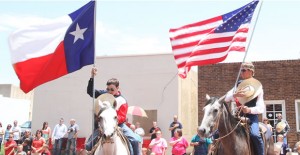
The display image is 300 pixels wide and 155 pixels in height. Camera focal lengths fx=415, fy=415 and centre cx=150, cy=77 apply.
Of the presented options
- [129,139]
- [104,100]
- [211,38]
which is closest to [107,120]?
[104,100]

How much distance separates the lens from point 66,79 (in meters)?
27.2

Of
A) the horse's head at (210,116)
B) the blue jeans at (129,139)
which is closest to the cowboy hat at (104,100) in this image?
the blue jeans at (129,139)

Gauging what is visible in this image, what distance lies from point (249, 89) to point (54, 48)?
4.59 metres

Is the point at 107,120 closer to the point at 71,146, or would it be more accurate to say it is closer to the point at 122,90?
the point at 71,146

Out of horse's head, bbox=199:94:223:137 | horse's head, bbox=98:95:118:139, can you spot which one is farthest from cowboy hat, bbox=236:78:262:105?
horse's head, bbox=98:95:118:139

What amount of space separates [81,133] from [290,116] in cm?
1242

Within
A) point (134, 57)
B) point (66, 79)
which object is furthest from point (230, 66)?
point (66, 79)

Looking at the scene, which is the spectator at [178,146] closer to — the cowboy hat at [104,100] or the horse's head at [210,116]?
the cowboy hat at [104,100]

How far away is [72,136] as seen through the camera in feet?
74.5

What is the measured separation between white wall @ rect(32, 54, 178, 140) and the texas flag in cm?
1481

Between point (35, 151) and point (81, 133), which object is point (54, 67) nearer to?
point (35, 151)

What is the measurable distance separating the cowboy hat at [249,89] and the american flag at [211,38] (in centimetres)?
199

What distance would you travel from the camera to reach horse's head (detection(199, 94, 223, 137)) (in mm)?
7479

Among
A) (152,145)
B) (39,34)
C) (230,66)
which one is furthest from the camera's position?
(230,66)
